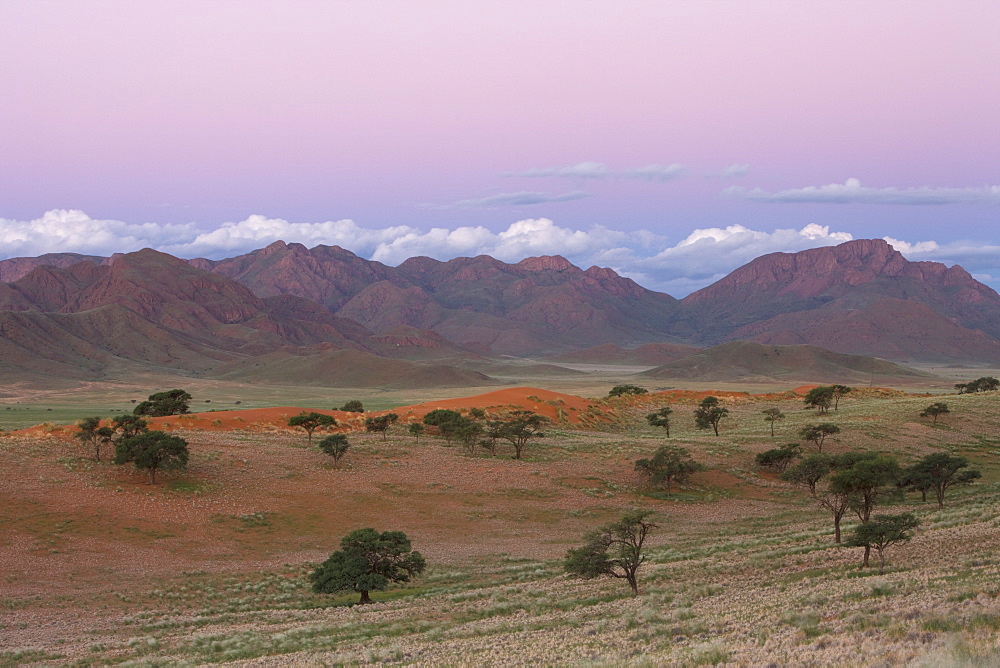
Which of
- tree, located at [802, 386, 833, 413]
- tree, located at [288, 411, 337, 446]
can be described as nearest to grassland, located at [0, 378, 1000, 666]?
tree, located at [288, 411, 337, 446]

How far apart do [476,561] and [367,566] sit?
244 inches

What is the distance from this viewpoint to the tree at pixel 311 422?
5500cm

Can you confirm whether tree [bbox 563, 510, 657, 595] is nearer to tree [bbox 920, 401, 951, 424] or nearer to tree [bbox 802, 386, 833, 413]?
tree [bbox 920, 401, 951, 424]

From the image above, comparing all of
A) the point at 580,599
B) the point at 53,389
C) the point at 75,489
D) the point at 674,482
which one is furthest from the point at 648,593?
the point at 53,389

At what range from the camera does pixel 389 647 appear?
1592 cm

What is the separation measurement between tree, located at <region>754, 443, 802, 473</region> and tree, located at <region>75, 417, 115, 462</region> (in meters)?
40.0

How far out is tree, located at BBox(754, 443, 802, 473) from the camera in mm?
48812

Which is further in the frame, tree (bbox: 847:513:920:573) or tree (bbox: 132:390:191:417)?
tree (bbox: 132:390:191:417)

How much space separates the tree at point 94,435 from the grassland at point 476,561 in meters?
1.00

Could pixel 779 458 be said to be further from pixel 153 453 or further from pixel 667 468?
pixel 153 453

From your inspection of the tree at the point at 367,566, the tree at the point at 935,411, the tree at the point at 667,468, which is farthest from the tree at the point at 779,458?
the tree at the point at 367,566

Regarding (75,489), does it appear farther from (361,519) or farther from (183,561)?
(361,519)

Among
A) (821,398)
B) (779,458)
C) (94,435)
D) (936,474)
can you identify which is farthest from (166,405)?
(821,398)

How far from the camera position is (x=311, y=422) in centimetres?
5516
